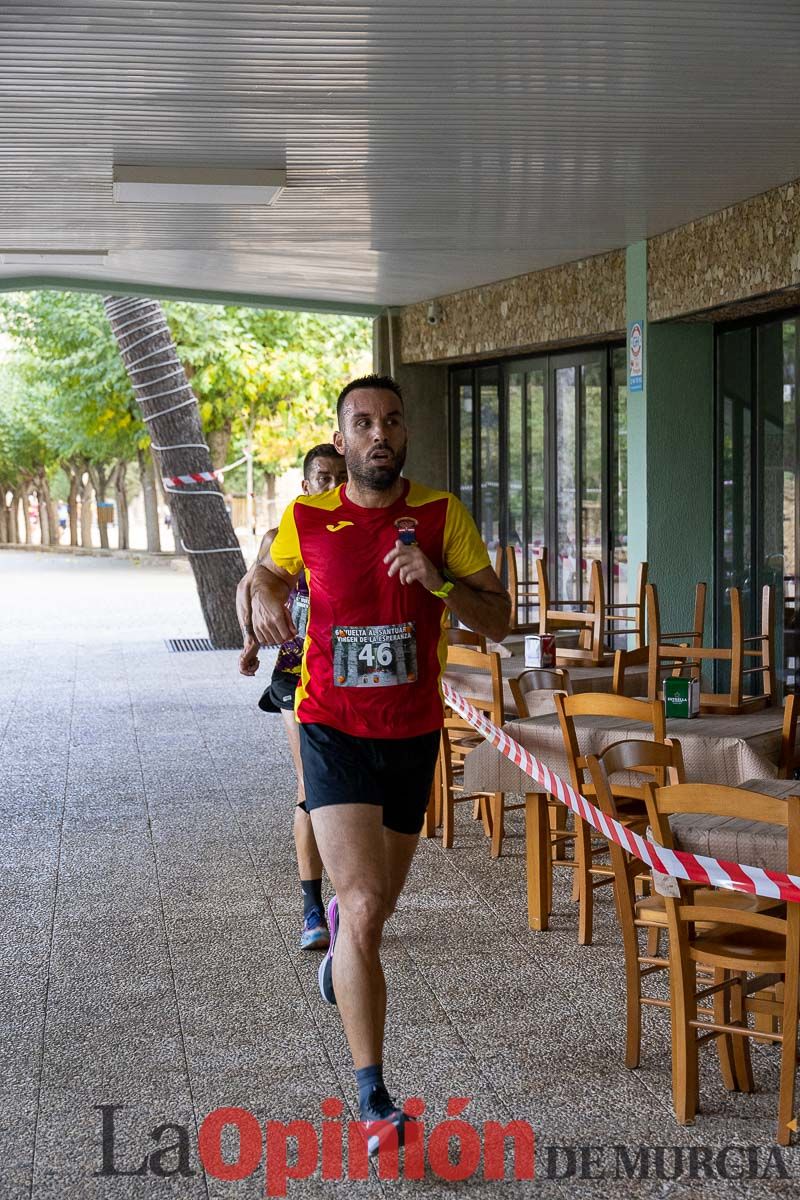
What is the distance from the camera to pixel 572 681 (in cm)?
699

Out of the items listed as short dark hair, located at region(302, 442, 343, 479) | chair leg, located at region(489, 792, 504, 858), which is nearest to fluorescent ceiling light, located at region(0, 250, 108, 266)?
chair leg, located at region(489, 792, 504, 858)

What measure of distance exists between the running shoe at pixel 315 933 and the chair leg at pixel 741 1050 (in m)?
1.70

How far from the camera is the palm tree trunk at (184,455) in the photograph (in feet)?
48.4

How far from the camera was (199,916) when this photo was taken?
18.6 ft

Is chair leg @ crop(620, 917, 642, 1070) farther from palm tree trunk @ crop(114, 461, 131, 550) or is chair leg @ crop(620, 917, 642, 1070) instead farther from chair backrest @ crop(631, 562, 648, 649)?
palm tree trunk @ crop(114, 461, 131, 550)

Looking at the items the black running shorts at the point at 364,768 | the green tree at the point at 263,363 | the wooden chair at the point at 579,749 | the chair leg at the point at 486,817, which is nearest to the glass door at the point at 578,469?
the chair leg at the point at 486,817

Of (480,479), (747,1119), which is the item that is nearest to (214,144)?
(747,1119)

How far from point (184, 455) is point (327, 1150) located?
461 inches

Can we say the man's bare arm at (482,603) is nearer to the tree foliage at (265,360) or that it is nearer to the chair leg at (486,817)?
the chair leg at (486,817)

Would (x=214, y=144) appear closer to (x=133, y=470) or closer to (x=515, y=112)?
(x=515, y=112)

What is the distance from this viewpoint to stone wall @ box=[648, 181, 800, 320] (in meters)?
8.51

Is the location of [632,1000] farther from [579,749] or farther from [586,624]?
[586,624]

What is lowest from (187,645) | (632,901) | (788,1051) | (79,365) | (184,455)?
(187,645)

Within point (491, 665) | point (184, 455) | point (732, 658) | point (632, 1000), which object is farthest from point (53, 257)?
point (632, 1000)
